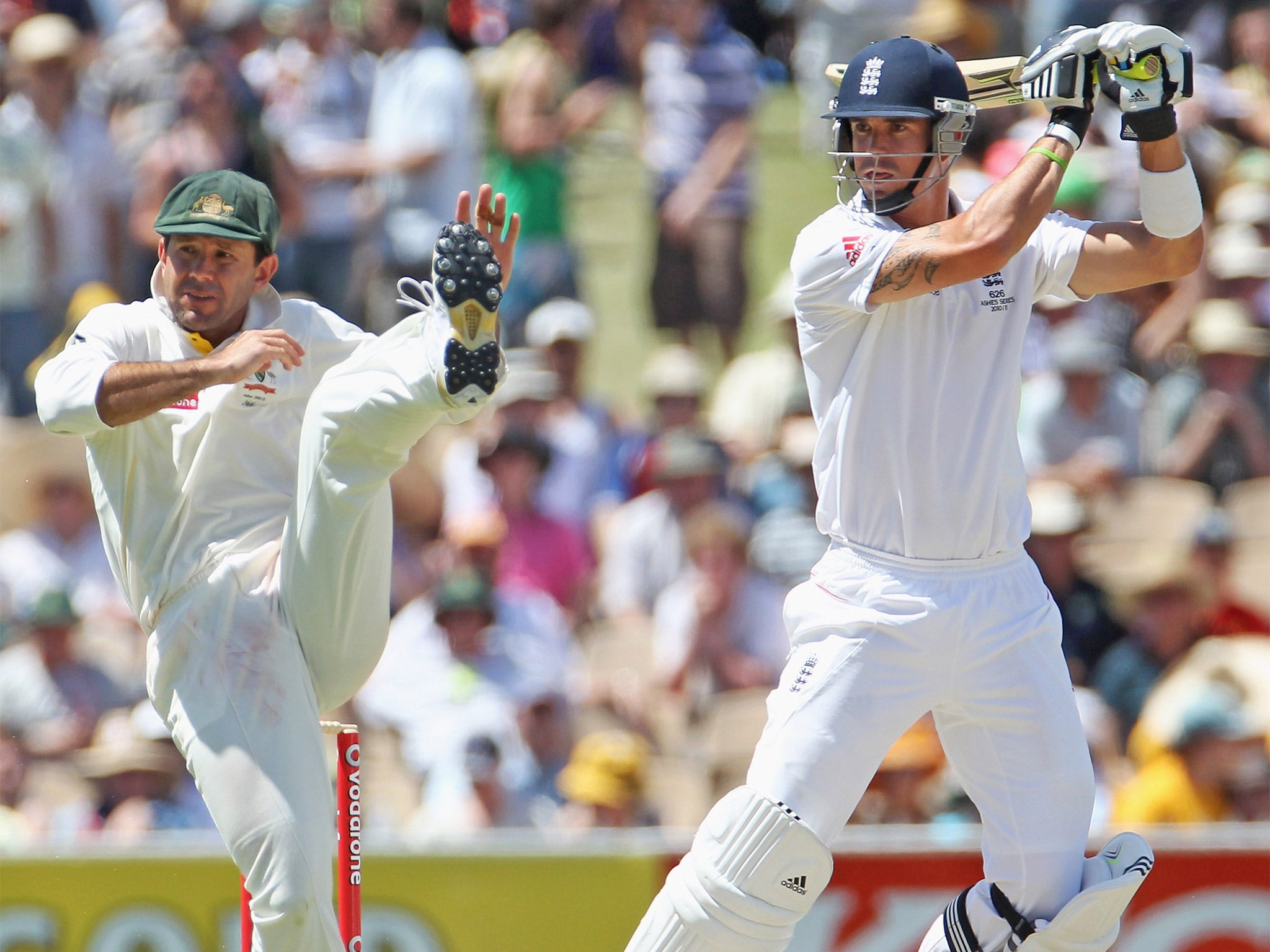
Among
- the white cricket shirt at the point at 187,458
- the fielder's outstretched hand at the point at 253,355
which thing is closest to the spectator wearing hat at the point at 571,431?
the white cricket shirt at the point at 187,458

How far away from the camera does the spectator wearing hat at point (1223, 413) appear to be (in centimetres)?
707

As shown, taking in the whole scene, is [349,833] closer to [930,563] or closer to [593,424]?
[930,563]

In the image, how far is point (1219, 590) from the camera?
6652 mm

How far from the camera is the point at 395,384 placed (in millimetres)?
3887

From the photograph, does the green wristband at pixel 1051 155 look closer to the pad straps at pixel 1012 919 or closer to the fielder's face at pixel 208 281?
the pad straps at pixel 1012 919

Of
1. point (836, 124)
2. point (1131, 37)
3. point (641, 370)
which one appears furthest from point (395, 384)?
point (641, 370)

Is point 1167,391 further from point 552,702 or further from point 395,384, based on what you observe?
point 395,384

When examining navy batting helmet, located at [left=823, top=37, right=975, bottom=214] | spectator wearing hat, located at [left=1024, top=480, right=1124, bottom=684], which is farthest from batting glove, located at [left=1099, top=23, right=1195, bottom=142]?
spectator wearing hat, located at [left=1024, top=480, right=1124, bottom=684]

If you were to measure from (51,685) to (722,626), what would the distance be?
259cm

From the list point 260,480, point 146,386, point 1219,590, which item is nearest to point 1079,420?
point 1219,590

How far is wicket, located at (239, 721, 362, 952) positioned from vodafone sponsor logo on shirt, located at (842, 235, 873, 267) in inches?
60.4

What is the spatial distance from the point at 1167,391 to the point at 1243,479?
448mm

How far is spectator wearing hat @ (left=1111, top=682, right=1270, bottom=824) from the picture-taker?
6.03 metres

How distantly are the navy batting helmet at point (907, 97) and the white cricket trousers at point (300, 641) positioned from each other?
998 mm
